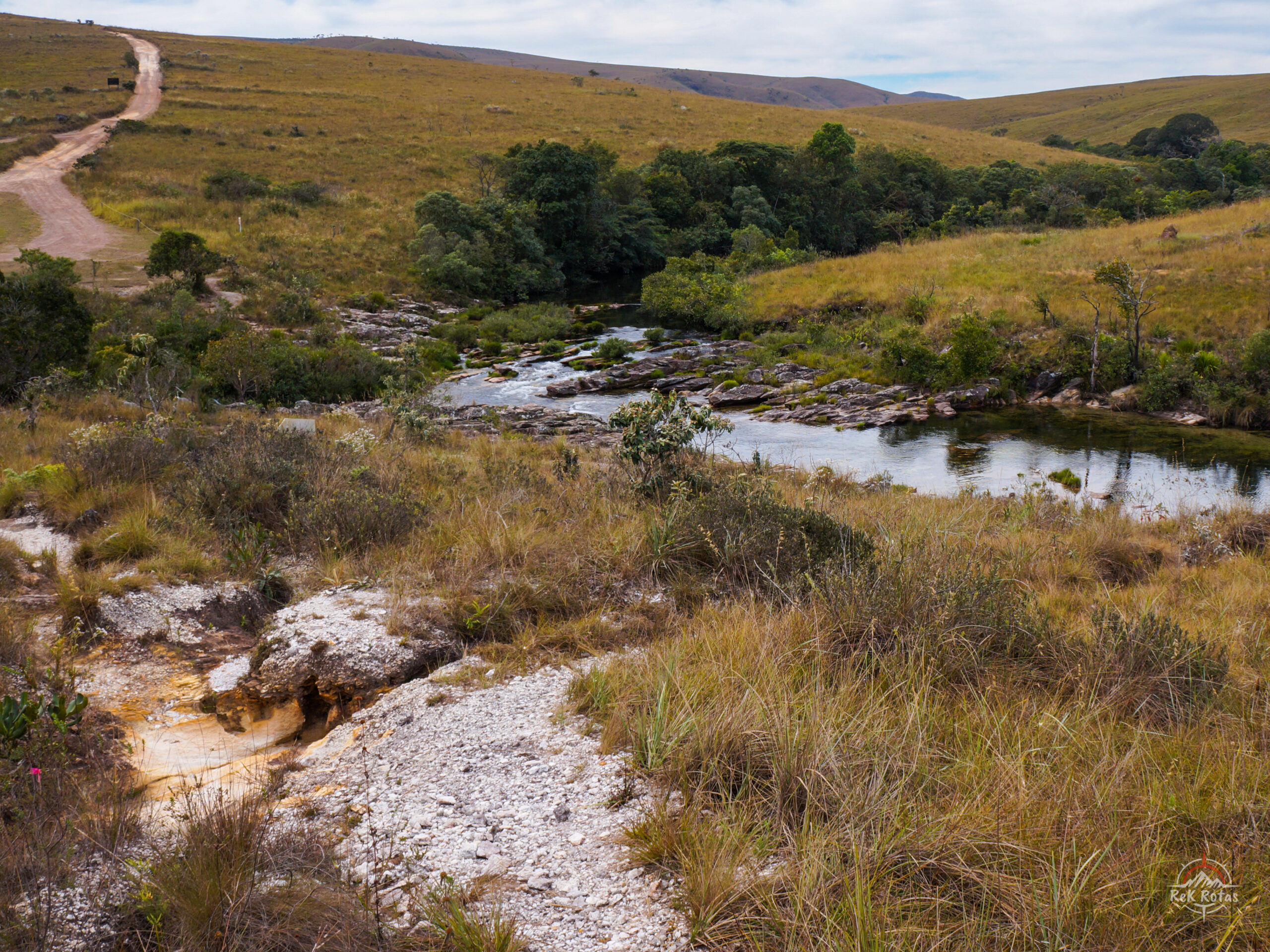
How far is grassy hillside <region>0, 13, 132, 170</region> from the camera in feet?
143

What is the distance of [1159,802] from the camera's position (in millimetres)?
2504

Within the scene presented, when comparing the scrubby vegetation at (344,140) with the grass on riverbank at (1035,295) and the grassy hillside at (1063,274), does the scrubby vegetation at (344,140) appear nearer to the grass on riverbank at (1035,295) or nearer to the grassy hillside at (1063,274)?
the grass on riverbank at (1035,295)

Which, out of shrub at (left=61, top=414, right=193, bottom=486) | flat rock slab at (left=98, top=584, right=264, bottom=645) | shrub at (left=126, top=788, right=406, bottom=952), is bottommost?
flat rock slab at (left=98, top=584, right=264, bottom=645)

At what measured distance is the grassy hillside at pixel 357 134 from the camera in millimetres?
31016

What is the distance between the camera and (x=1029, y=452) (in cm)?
1591

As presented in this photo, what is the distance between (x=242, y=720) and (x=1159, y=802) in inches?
165

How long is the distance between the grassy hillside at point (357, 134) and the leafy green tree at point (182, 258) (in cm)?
338

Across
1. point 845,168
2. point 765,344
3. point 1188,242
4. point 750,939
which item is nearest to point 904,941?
point 750,939

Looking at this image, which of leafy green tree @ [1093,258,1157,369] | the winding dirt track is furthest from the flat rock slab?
the winding dirt track

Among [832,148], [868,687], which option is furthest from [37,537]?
[832,148]

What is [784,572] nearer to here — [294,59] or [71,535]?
[71,535]

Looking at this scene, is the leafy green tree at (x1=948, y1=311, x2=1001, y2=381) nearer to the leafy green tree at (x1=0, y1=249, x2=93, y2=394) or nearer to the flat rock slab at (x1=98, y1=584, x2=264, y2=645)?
the flat rock slab at (x1=98, y1=584, x2=264, y2=645)

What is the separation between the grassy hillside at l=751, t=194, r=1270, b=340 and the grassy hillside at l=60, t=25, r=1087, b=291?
56.5ft

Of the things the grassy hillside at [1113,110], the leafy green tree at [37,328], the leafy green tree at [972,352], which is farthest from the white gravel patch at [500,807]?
the grassy hillside at [1113,110]
